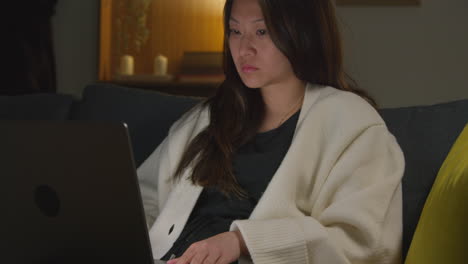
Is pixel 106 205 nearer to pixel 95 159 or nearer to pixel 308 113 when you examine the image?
pixel 95 159

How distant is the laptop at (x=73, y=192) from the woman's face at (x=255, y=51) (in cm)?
71

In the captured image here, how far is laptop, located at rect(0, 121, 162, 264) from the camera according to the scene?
1.02m

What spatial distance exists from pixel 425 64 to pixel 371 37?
306 millimetres

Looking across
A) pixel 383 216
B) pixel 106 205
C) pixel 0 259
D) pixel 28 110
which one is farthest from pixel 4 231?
pixel 28 110

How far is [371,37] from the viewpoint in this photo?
144 inches

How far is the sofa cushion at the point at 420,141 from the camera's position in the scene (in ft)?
5.26

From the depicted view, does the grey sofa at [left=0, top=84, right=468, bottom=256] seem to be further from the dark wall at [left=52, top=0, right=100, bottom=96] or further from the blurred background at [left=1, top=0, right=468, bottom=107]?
the dark wall at [left=52, top=0, right=100, bottom=96]

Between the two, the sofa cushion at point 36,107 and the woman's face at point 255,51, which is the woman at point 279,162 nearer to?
the woman's face at point 255,51

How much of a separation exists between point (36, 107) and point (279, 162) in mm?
959

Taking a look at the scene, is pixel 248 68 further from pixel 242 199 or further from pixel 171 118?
pixel 171 118

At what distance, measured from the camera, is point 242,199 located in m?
1.64

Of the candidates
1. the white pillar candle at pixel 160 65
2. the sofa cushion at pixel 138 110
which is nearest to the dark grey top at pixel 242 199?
the sofa cushion at pixel 138 110

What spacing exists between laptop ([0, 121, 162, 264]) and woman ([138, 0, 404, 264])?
0.25 m

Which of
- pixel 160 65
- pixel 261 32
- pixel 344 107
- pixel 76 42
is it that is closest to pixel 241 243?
pixel 344 107
